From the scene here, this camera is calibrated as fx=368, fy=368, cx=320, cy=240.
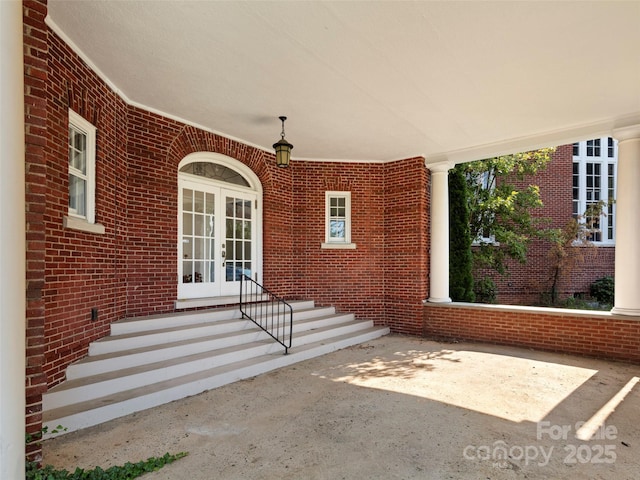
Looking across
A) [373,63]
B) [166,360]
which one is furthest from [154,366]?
[373,63]

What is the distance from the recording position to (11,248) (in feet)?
6.73

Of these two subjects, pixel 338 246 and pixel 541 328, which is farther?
pixel 338 246

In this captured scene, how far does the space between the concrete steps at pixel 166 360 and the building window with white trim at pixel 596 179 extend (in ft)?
32.4

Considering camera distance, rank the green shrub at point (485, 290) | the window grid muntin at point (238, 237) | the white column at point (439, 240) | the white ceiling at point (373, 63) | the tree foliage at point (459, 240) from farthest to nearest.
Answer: the green shrub at point (485, 290) → the tree foliage at point (459, 240) → the white column at point (439, 240) → the window grid muntin at point (238, 237) → the white ceiling at point (373, 63)

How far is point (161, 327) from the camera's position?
15.8 feet

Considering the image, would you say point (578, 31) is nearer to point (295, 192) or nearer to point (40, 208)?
point (40, 208)

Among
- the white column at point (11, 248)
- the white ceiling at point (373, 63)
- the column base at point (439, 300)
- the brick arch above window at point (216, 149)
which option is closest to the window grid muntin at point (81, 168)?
the white ceiling at point (373, 63)

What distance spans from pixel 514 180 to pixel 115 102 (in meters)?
10.2

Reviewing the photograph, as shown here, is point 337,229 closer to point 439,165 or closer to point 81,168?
point 439,165

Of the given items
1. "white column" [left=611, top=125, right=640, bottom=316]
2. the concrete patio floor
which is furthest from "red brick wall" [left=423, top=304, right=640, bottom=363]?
the concrete patio floor

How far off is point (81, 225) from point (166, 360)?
5.72 ft

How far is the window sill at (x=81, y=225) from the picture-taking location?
358 cm

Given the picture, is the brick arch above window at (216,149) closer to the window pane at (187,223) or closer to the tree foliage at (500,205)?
the window pane at (187,223)

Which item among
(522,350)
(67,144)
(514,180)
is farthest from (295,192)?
(514,180)
